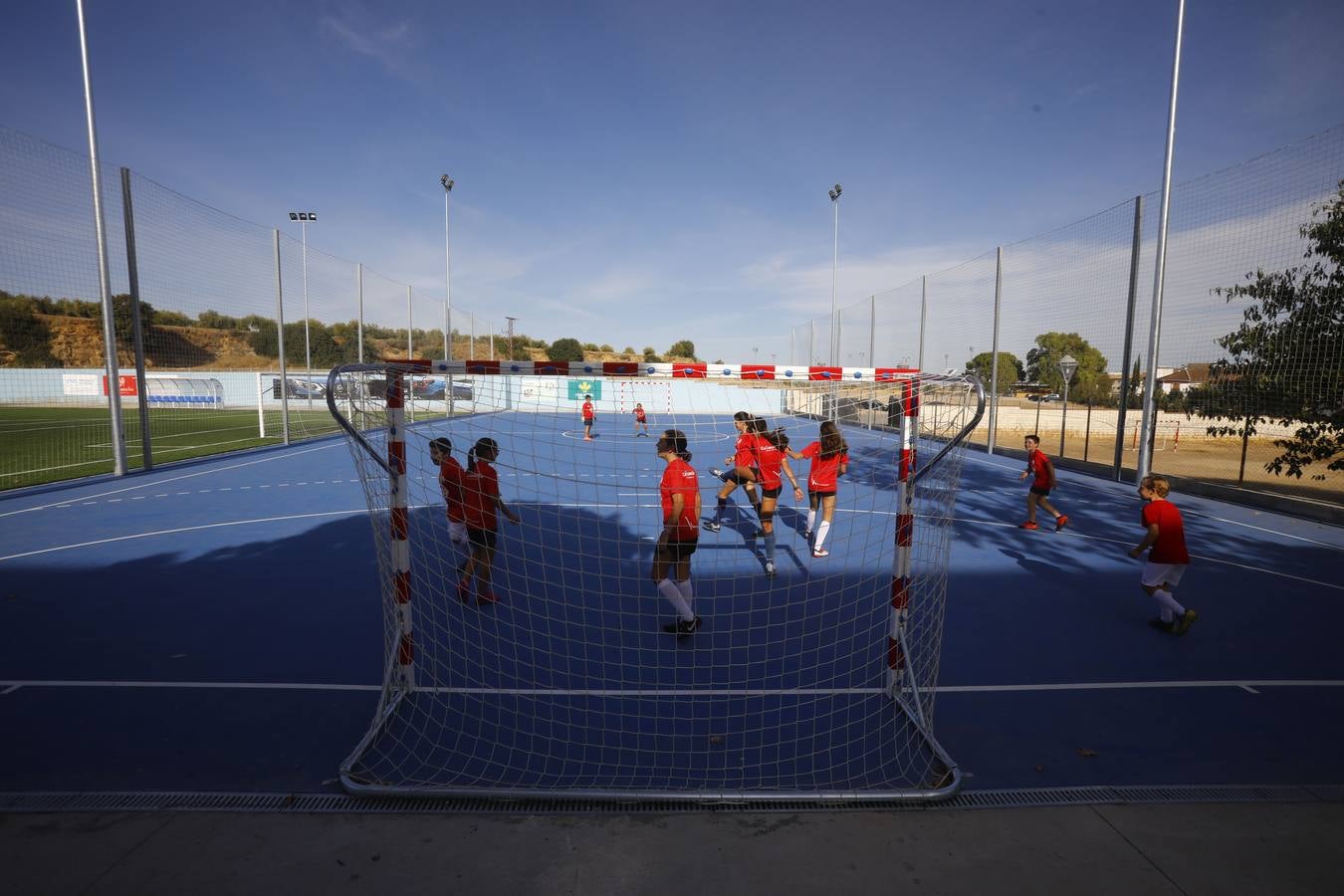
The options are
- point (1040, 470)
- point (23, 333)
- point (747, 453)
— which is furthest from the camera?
point (23, 333)

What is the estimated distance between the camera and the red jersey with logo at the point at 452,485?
6.14m

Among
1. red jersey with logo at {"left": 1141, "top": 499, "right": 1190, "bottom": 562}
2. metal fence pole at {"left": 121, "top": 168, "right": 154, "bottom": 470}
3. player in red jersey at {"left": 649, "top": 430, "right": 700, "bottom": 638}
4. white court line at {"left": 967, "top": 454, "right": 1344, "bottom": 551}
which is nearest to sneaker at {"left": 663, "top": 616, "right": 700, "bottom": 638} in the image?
player in red jersey at {"left": 649, "top": 430, "right": 700, "bottom": 638}

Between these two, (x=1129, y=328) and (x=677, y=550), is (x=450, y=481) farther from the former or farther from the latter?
(x=1129, y=328)

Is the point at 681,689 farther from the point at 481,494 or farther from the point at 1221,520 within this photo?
the point at 1221,520

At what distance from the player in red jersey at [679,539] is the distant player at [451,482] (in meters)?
2.01

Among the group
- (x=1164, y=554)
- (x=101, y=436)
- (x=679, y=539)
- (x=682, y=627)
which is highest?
(x=679, y=539)

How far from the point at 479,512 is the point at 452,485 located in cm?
49

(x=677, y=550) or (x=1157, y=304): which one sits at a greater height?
(x=1157, y=304)

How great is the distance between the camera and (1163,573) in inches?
227

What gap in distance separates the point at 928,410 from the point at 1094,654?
2515mm

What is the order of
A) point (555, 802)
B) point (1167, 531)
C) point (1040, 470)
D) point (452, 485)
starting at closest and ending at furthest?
1. point (555, 802)
2. point (1167, 531)
3. point (452, 485)
4. point (1040, 470)

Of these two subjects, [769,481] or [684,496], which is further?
[769,481]

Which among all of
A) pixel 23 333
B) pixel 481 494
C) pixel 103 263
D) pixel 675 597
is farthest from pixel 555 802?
pixel 23 333

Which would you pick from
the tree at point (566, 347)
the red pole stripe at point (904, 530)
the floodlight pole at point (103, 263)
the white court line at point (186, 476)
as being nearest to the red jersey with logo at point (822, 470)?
the red pole stripe at point (904, 530)
